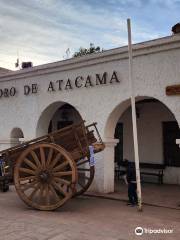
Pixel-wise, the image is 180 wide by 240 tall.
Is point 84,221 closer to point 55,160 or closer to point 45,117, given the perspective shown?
point 55,160

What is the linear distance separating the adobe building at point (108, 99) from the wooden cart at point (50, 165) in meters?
2.26

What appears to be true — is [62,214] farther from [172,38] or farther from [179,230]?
[172,38]

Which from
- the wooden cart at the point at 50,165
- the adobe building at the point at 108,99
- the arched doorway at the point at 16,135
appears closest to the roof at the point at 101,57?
the adobe building at the point at 108,99

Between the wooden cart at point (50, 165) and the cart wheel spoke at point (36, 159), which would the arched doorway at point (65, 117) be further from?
the cart wheel spoke at point (36, 159)

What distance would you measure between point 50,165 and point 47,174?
0.23 meters

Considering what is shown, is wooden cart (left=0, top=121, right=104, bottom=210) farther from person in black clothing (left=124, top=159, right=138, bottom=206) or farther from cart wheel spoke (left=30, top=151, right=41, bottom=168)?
person in black clothing (left=124, top=159, right=138, bottom=206)

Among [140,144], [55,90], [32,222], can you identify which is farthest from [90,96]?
[32,222]

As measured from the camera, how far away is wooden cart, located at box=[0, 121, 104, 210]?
29.8 feet

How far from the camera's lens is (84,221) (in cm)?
834

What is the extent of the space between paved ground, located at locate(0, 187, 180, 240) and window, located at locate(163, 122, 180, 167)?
163 inches

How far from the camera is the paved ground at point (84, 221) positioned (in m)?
7.19

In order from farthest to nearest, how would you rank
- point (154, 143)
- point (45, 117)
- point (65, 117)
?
1. point (65, 117)
2. point (154, 143)
3. point (45, 117)

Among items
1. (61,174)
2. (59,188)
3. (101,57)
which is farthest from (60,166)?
(101,57)

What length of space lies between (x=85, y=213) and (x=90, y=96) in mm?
4300
